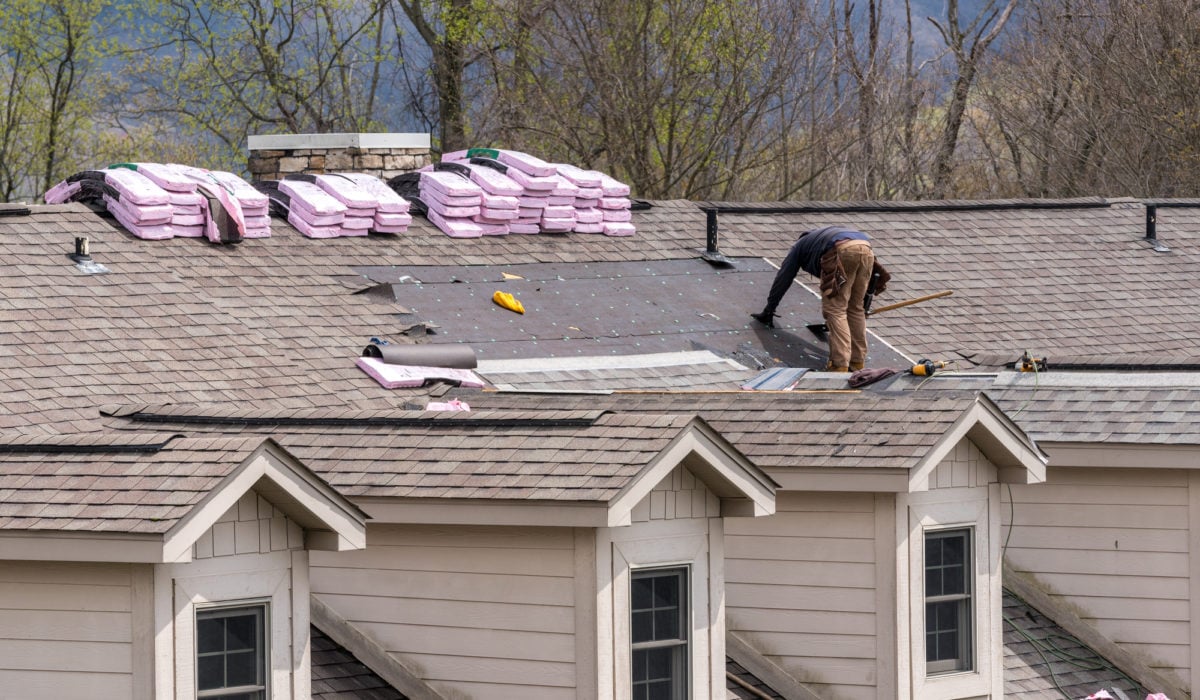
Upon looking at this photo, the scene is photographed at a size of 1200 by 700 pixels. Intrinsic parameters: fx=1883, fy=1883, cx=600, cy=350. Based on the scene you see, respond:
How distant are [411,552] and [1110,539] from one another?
19.9 ft

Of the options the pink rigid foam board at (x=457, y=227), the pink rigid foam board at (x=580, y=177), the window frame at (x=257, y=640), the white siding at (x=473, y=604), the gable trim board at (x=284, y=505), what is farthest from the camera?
the pink rigid foam board at (x=580, y=177)

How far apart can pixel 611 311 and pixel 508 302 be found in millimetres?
1203

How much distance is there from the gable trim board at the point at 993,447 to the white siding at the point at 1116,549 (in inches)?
48.9

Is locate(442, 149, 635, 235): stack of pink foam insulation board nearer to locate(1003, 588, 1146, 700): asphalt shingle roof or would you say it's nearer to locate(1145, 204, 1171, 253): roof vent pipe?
locate(1145, 204, 1171, 253): roof vent pipe

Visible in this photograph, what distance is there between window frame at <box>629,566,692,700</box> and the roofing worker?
8155mm

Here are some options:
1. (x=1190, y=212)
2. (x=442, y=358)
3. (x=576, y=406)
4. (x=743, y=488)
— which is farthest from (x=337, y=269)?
(x=1190, y=212)

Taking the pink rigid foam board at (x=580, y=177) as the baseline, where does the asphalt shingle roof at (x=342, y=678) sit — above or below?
below

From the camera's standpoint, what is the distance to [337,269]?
63.7ft

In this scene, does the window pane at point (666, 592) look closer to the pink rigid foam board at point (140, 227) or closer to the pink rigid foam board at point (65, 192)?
the pink rigid foam board at point (140, 227)

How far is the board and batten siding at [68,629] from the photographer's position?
9773mm

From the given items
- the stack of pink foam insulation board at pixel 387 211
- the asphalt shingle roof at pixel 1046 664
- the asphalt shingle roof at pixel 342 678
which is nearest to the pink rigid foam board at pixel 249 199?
the stack of pink foam insulation board at pixel 387 211

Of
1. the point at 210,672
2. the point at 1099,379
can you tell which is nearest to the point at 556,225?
the point at 1099,379

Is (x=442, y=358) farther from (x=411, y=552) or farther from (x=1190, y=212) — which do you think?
(x=1190, y=212)

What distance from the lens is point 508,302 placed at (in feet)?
64.8
